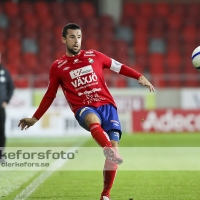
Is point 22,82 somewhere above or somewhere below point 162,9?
below

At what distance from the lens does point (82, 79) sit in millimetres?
6730

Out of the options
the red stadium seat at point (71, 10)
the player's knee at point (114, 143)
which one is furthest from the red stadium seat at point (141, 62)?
the player's knee at point (114, 143)

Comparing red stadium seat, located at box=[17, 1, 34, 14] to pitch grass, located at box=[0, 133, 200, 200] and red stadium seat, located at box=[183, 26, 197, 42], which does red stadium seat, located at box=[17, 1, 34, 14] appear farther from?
pitch grass, located at box=[0, 133, 200, 200]

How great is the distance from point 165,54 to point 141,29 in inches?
Answer: 64.4

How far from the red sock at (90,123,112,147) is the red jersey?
38cm

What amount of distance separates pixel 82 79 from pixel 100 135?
759mm

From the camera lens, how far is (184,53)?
2675cm

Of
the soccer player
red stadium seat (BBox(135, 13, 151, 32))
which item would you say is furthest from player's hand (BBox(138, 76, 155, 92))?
red stadium seat (BBox(135, 13, 151, 32))

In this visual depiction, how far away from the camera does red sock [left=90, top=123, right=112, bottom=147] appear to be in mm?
6172

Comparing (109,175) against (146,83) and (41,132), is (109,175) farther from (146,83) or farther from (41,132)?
(41,132)

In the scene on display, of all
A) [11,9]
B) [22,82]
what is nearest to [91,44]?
[11,9]

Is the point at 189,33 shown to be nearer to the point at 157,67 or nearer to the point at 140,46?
the point at 140,46

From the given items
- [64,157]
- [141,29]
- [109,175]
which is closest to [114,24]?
[141,29]

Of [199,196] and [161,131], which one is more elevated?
[199,196]
